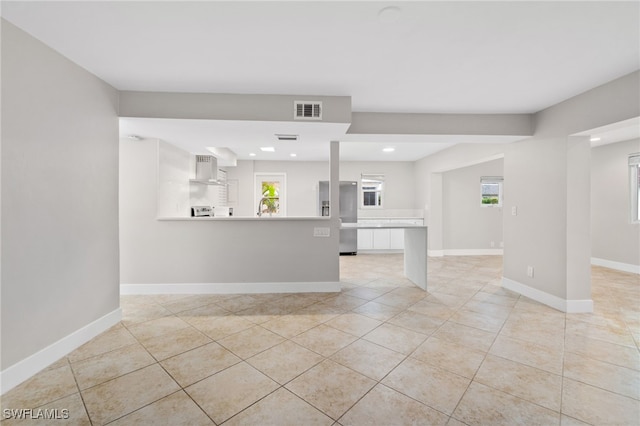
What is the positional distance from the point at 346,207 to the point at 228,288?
375 cm

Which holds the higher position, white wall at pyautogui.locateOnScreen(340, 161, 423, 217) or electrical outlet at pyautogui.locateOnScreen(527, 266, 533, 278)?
white wall at pyautogui.locateOnScreen(340, 161, 423, 217)

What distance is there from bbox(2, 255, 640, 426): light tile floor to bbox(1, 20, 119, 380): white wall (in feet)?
1.19

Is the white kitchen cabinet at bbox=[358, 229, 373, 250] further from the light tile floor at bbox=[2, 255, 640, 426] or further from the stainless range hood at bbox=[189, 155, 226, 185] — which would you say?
the stainless range hood at bbox=[189, 155, 226, 185]

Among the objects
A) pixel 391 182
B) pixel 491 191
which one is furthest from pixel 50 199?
pixel 491 191

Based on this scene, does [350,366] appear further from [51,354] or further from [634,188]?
[634,188]

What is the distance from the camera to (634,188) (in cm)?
463

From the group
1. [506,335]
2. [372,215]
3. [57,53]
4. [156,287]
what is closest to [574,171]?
[506,335]

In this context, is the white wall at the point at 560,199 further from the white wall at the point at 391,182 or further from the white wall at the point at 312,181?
the white wall at the point at 391,182

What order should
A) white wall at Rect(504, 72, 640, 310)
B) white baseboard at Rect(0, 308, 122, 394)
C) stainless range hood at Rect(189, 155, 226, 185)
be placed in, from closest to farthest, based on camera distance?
white baseboard at Rect(0, 308, 122, 394), white wall at Rect(504, 72, 640, 310), stainless range hood at Rect(189, 155, 226, 185)

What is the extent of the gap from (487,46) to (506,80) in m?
0.74

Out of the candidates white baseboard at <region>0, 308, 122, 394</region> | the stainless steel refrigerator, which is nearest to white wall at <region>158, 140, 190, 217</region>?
white baseboard at <region>0, 308, 122, 394</region>

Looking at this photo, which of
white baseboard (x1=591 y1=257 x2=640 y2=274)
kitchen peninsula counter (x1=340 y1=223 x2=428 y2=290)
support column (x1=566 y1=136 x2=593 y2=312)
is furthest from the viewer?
white baseboard (x1=591 y1=257 x2=640 y2=274)

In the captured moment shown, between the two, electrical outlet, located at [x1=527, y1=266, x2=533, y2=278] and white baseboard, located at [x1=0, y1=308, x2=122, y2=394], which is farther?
electrical outlet, located at [x1=527, y1=266, x2=533, y2=278]

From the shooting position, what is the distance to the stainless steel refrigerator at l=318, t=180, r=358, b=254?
250 inches
